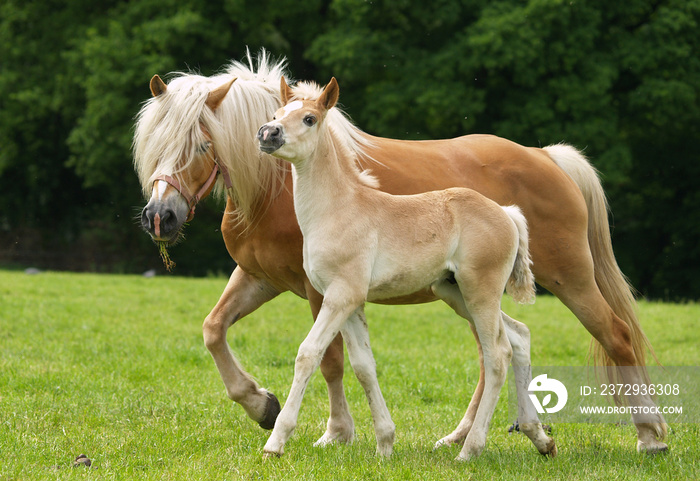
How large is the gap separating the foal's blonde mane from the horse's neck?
0.35m

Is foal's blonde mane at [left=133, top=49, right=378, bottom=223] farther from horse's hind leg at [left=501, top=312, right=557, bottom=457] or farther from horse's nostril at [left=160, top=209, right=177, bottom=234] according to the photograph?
horse's hind leg at [left=501, top=312, right=557, bottom=457]

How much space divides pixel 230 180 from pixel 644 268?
20346 mm

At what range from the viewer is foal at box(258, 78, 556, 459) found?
4.03 meters

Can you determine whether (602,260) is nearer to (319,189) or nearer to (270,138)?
(319,189)

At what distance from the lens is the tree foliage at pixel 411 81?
1822 centimetres

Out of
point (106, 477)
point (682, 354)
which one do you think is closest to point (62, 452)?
point (106, 477)

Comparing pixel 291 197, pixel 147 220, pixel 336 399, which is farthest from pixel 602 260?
pixel 147 220

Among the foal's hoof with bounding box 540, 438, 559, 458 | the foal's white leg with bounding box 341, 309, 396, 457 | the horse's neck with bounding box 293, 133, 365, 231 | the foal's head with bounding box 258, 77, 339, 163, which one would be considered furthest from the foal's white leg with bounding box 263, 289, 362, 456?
the foal's hoof with bounding box 540, 438, 559, 458

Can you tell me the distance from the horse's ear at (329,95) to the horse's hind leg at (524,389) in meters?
1.76

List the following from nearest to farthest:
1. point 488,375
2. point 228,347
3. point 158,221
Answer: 1. point 158,221
2. point 488,375
3. point 228,347

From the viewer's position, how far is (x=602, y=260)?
6066mm

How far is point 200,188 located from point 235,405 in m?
2.24

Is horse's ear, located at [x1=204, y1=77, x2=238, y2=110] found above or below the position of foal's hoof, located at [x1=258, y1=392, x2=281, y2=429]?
above

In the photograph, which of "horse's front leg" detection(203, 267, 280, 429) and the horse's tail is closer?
"horse's front leg" detection(203, 267, 280, 429)
